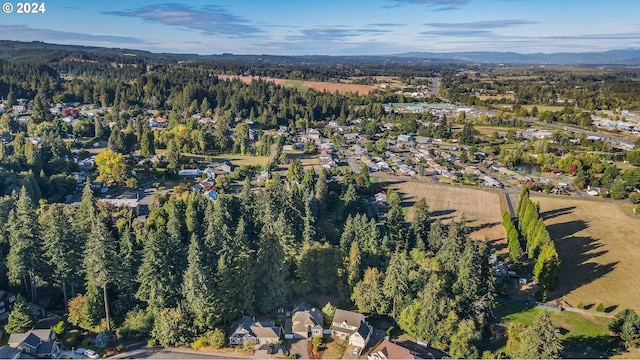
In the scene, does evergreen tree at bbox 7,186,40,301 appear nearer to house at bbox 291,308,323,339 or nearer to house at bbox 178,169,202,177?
house at bbox 291,308,323,339

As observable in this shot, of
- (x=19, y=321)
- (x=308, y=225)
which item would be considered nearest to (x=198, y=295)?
(x=19, y=321)

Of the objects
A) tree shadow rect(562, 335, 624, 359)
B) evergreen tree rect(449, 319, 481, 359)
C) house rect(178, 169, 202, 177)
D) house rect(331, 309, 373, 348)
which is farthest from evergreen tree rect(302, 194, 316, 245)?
house rect(178, 169, 202, 177)

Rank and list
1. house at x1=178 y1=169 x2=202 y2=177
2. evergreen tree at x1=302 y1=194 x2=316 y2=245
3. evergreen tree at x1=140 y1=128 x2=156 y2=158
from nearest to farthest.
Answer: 1. evergreen tree at x1=302 y1=194 x2=316 y2=245
2. house at x1=178 y1=169 x2=202 y2=177
3. evergreen tree at x1=140 y1=128 x2=156 y2=158

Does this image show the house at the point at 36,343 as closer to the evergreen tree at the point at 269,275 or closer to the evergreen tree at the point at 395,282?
the evergreen tree at the point at 269,275

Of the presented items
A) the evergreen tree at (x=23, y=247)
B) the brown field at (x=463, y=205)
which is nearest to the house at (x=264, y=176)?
the brown field at (x=463, y=205)

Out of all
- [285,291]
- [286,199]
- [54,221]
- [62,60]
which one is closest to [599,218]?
[286,199]

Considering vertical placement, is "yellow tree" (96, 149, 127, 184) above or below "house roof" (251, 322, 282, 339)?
above
